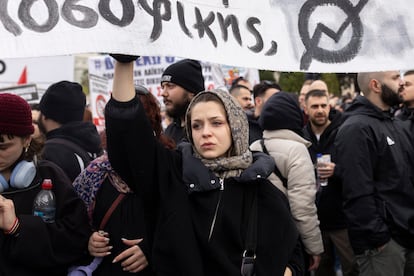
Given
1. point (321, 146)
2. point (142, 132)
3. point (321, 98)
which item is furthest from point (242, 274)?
point (321, 98)

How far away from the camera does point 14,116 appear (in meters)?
2.79

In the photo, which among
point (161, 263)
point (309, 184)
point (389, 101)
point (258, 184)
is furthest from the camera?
point (389, 101)

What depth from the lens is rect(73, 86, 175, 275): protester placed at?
287 cm

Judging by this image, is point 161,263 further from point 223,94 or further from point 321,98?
point 321,98

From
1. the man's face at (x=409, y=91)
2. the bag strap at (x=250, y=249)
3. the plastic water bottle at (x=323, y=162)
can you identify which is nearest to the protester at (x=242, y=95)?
the man's face at (x=409, y=91)

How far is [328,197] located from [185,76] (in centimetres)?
165

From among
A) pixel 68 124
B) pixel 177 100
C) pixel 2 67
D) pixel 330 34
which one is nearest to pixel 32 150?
pixel 68 124

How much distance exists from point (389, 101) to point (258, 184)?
2013 millimetres

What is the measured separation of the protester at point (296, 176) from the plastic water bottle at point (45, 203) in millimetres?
1638

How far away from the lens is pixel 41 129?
15.2ft

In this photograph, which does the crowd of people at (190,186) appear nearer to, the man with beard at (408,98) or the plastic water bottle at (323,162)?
the plastic water bottle at (323,162)

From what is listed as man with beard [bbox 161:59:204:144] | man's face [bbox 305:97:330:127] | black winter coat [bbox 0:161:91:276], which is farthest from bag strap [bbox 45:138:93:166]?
man's face [bbox 305:97:330:127]

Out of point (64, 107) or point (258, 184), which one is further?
point (64, 107)

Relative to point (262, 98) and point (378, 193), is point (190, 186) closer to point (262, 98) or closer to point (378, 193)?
point (378, 193)
